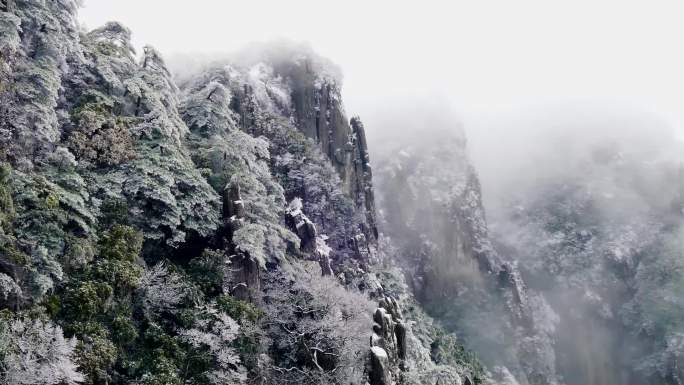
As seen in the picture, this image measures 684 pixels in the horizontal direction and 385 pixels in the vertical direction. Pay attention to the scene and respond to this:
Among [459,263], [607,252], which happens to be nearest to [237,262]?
[459,263]

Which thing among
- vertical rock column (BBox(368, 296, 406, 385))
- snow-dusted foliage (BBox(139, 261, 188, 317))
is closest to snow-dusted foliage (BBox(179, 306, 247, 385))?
snow-dusted foliage (BBox(139, 261, 188, 317))

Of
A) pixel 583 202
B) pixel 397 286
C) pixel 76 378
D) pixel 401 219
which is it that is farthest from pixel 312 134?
pixel 583 202

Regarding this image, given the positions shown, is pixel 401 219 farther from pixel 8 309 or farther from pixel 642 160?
pixel 8 309

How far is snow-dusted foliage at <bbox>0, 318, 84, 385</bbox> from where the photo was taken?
23.2 meters

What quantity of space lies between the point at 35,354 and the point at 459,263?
123m

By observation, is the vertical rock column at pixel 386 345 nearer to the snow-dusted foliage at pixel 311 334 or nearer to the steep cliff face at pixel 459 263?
the snow-dusted foliage at pixel 311 334

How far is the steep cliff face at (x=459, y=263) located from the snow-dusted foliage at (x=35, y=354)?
10772 centimetres

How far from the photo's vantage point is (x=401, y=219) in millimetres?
146375

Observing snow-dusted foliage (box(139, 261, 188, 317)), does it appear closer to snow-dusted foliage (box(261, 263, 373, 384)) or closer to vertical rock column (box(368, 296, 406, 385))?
snow-dusted foliage (box(261, 263, 373, 384))

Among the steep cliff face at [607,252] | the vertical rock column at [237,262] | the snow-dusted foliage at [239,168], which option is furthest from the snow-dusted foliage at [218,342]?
the steep cliff face at [607,252]

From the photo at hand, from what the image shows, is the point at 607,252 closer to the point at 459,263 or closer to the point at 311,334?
the point at 459,263

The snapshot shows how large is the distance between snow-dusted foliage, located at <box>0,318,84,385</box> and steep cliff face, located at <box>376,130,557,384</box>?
10772 cm

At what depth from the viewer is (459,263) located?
140 meters

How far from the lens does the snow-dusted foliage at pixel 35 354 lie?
2323cm
